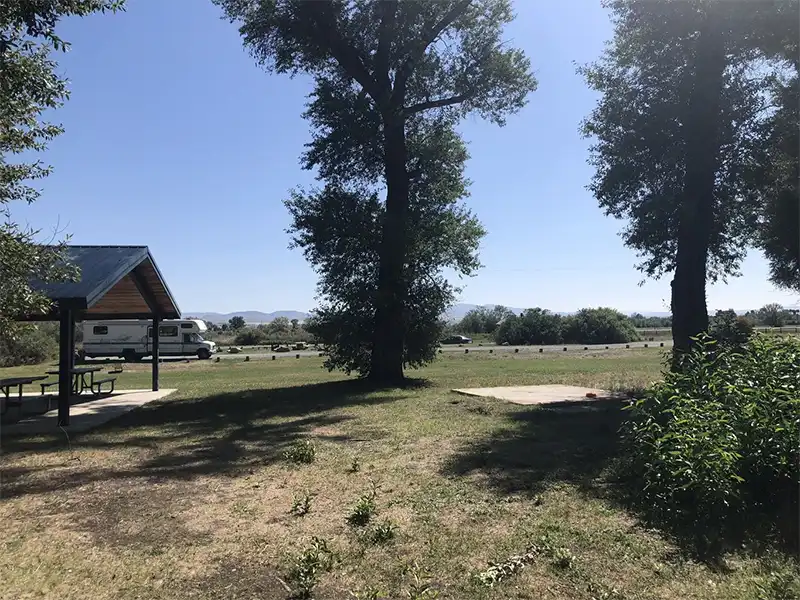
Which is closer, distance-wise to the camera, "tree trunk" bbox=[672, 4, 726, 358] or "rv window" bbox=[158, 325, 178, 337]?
"tree trunk" bbox=[672, 4, 726, 358]

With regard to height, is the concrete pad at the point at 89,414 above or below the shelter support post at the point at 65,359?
below

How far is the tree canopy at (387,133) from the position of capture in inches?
704

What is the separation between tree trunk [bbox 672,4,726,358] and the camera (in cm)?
1302

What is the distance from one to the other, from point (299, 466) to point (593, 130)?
40.1 ft

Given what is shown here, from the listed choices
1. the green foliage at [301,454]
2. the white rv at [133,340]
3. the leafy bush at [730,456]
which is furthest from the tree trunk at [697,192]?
the white rv at [133,340]

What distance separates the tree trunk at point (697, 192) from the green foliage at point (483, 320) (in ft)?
197

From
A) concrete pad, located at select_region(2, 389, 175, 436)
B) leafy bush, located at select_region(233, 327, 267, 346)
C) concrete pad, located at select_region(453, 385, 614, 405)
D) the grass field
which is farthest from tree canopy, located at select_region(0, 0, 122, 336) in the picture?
leafy bush, located at select_region(233, 327, 267, 346)

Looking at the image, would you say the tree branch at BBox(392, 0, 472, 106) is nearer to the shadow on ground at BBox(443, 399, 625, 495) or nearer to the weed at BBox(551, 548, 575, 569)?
the shadow on ground at BBox(443, 399, 625, 495)

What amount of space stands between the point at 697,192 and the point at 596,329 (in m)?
45.7

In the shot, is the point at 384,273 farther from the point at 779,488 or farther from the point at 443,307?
the point at 779,488

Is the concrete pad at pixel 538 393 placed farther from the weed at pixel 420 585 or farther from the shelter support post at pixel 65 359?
the weed at pixel 420 585

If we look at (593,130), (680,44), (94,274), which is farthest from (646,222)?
(94,274)

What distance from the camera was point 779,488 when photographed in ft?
17.3

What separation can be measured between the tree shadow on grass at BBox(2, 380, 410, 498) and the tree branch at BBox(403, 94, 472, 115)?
327 inches
